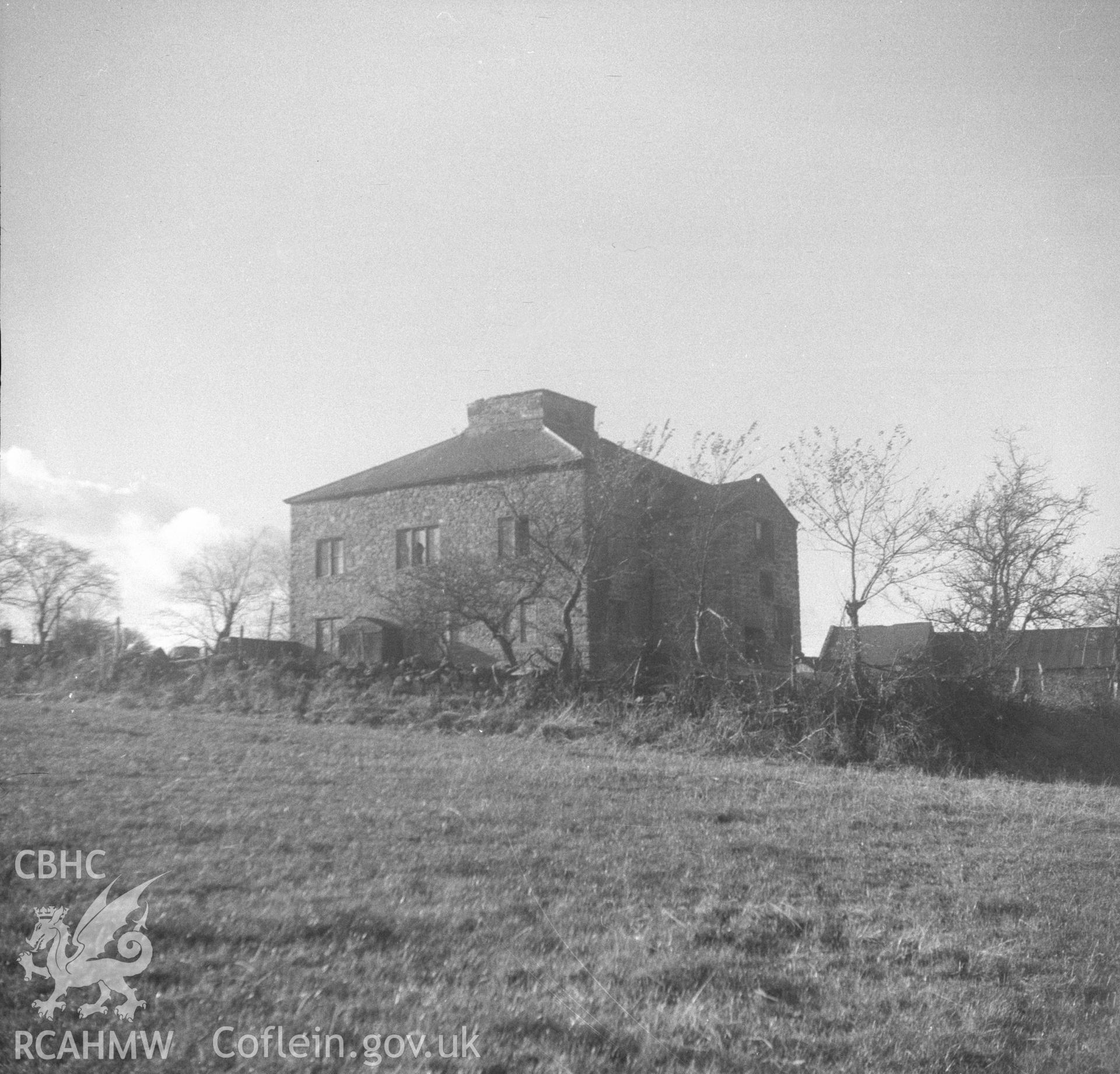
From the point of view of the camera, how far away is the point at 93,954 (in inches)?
188

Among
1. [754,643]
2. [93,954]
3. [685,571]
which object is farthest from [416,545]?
[93,954]

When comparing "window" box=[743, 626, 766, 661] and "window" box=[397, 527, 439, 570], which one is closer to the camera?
"window" box=[743, 626, 766, 661]

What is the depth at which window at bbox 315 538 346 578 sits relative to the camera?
35875 millimetres

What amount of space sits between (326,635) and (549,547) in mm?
11991

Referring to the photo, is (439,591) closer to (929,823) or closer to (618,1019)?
(929,823)

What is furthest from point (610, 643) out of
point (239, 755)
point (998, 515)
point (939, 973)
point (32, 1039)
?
point (32, 1039)

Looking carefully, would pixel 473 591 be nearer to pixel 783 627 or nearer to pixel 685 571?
pixel 685 571

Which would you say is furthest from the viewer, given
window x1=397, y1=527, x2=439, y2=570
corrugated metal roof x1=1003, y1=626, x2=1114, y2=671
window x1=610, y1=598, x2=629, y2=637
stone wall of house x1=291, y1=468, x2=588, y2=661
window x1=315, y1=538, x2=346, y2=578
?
corrugated metal roof x1=1003, y1=626, x2=1114, y2=671

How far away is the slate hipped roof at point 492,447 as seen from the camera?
32312 mm

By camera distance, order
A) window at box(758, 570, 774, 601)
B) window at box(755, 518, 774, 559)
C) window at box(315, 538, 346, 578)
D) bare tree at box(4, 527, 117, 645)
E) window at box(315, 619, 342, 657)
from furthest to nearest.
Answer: window at box(315, 538, 346, 578)
window at box(315, 619, 342, 657)
window at box(758, 570, 774, 601)
window at box(755, 518, 774, 559)
bare tree at box(4, 527, 117, 645)

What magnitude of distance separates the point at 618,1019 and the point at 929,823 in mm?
6645

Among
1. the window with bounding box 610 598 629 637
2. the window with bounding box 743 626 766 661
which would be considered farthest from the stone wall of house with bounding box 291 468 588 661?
the window with bounding box 743 626 766 661

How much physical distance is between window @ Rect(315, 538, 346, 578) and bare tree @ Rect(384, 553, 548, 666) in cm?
702

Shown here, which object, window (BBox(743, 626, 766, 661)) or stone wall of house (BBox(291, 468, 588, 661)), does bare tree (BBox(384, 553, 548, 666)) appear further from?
window (BBox(743, 626, 766, 661))
